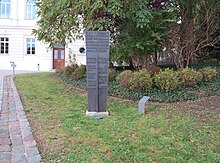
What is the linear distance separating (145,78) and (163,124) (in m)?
2.68

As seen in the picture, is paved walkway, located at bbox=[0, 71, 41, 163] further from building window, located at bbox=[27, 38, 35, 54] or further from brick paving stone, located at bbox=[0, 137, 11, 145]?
building window, located at bbox=[27, 38, 35, 54]

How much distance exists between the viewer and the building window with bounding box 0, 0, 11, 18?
23656mm

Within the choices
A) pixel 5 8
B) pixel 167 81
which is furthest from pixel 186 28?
pixel 5 8

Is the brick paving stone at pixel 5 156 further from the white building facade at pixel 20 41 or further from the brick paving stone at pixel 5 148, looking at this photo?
the white building facade at pixel 20 41

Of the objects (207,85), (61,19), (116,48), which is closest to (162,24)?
(116,48)

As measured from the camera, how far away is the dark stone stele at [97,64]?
5.24 meters

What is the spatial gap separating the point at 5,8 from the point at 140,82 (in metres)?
21.1

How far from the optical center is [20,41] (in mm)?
23812

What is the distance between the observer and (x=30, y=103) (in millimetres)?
6539

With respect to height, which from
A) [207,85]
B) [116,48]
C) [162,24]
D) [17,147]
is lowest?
[17,147]

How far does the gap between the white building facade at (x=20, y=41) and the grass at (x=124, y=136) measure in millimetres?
18782

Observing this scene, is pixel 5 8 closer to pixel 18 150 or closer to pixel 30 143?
pixel 30 143

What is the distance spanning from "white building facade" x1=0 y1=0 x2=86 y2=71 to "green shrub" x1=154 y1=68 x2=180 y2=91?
17095 mm

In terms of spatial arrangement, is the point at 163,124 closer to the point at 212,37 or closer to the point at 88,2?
the point at 88,2
